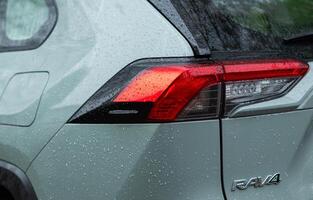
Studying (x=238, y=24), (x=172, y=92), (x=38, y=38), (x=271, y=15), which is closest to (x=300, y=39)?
(x=271, y=15)

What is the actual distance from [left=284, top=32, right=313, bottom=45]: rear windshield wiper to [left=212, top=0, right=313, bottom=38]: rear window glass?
3 centimetres

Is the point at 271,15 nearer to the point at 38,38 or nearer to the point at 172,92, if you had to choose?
the point at 172,92

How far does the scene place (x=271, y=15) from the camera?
8.16 feet

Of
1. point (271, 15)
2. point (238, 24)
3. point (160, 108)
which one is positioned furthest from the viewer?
point (271, 15)

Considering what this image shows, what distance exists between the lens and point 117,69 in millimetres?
2186

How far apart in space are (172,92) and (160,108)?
69 millimetres

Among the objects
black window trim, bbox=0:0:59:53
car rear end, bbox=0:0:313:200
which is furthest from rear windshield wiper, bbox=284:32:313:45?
black window trim, bbox=0:0:59:53

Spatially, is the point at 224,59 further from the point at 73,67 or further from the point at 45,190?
the point at 45,190

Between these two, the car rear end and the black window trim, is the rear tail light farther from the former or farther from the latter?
the black window trim

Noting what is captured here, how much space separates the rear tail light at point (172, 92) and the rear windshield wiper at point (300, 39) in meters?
0.28

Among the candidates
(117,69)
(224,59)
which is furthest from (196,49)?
(117,69)

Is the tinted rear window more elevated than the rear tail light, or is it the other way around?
the tinted rear window

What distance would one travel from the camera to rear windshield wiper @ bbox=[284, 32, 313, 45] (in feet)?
7.93

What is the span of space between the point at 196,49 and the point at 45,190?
738 mm
